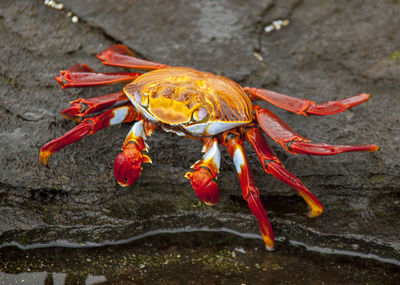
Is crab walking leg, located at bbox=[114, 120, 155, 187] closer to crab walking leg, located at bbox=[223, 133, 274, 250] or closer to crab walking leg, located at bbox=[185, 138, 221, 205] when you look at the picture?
crab walking leg, located at bbox=[185, 138, 221, 205]

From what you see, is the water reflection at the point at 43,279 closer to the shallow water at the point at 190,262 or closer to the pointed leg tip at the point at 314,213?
the shallow water at the point at 190,262

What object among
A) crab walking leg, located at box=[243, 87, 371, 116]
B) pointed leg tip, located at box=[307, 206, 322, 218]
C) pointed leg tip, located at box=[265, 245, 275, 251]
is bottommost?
pointed leg tip, located at box=[265, 245, 275, 251]

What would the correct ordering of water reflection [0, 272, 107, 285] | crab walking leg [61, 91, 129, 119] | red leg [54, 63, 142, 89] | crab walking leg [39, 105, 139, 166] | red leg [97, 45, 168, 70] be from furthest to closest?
red leg [97, 45, 168, 70] < red leg [54, 63, 142, 89] < crab walking leg [61, 91, 129, 119] < crab walking leg [39, 105, 139, 166] < water reflection [0, 272, 107, 285]

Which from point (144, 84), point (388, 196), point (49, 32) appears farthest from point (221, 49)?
point (388, 196)

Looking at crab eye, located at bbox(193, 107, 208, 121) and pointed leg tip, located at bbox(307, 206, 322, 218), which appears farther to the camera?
pointed leg tip, located at bbox(307, 206, 322, 218)

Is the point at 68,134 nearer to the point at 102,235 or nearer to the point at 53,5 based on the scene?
the point at 102,235

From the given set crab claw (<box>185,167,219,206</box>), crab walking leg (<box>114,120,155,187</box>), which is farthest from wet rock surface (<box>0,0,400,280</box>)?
crab claw (<box>185,167,219,206</box>)
